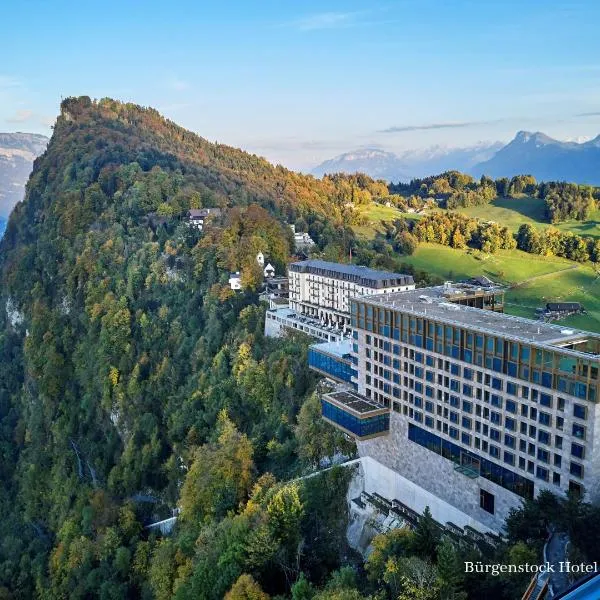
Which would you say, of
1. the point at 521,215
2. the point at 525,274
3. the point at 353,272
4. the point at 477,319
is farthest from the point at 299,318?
the point at 521,215

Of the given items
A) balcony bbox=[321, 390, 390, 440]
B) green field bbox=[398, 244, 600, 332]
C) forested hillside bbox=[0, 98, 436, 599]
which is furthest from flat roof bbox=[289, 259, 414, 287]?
green field bbox=[398, 244, 600, 332]

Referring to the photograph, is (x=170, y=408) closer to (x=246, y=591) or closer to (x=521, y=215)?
(x=246, y=591)

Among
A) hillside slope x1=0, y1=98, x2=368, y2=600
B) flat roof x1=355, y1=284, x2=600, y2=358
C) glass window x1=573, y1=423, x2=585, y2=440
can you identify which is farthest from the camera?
hillside slope x1=0, y1=98, x2=368, y2=600

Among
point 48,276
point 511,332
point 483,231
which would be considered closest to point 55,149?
point 48,276

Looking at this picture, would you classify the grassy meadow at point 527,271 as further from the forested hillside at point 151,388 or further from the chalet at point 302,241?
the chalet at point 302,241

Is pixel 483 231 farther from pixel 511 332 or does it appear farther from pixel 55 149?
pixel 55 149

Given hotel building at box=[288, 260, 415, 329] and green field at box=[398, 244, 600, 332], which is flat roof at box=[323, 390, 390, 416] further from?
green field at box=[398, 244, 600, 332]
